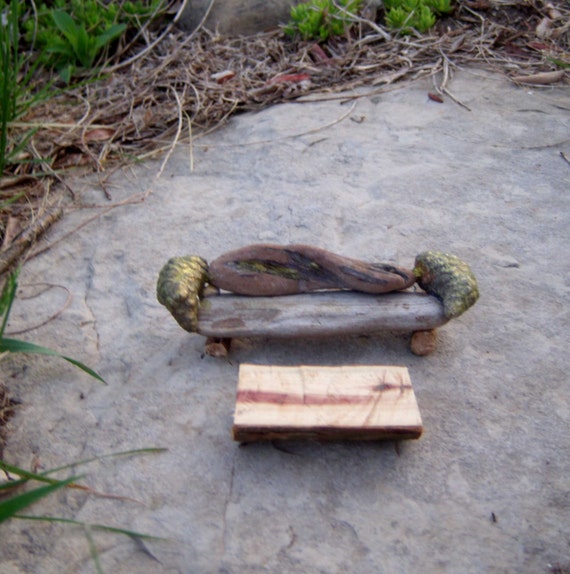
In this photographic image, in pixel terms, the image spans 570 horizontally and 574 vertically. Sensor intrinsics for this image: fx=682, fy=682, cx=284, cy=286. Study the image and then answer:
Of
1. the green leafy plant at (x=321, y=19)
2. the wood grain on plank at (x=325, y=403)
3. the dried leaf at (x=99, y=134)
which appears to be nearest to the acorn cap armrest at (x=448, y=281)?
the wood grain on plank at (x=325, y=403)

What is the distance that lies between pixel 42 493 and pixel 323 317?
1068 millimetres

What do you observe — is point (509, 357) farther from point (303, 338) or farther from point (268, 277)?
point (268, 277)

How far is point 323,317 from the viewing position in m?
2.32

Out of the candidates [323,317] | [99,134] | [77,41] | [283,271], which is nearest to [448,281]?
[323,317]

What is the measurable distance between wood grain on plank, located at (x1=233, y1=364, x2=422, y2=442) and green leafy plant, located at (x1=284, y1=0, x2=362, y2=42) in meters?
2.94

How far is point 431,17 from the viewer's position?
4.41 m

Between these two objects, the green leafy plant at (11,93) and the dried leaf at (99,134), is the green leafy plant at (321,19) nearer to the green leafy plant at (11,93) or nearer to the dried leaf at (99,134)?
the dried leaf at (99,134)

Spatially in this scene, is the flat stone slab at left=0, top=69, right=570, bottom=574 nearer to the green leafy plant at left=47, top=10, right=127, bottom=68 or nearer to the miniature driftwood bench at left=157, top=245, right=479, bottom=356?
the miniature driftwood bench at left=157, top=245, right=479, bottom=356

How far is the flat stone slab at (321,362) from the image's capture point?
1.85 metres

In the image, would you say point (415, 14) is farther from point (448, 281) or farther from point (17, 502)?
point (17, 502)

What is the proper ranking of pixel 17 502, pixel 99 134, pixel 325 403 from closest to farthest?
pixel 17 502
pixel 325 403
pixel 99 134

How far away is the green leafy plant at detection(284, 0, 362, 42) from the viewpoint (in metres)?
4.39

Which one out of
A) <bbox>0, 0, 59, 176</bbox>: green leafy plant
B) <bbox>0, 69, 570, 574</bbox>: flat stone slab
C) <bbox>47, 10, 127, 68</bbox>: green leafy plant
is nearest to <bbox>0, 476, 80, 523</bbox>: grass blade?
<bbox>0, 69, 570, 574</bbox>: flat stone slab

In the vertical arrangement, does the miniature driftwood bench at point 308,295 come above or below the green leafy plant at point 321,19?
below
